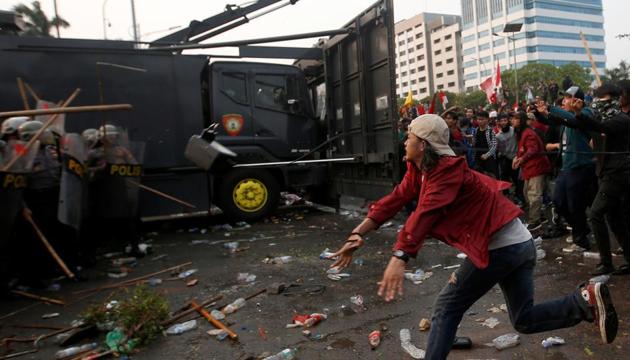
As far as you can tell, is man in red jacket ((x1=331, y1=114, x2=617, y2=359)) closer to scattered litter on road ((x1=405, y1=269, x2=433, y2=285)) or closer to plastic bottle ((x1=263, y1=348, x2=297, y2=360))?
plastic bottle ((x1=263, y1=348, x2=297, y2=360))

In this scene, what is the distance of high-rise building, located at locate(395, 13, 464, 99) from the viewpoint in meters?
108

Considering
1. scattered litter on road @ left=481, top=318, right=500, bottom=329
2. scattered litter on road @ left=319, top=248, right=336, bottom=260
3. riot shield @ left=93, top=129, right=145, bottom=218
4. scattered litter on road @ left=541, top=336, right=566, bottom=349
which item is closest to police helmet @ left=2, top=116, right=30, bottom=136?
riot shield @ left=93, top=129, right=145, bottom=218

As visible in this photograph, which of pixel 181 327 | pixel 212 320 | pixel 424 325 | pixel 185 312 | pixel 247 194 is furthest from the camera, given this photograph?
pixel 247 194

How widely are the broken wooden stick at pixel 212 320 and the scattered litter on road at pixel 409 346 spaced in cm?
120

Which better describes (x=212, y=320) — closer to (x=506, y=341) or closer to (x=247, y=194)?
(x=506, y=341)

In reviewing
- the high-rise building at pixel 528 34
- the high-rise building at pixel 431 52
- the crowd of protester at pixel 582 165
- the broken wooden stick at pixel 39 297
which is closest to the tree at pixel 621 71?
the crowd of protester at pixel 582 165

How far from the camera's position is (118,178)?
624 cm

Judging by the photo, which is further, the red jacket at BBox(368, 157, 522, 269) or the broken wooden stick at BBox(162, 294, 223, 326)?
the broken wooden stick at BBox(162, 294, 223, 326)

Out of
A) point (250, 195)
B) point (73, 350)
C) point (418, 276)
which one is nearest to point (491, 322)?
point (418, 276)

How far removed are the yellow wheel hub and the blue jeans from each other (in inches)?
243

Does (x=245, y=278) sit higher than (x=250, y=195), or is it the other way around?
(x=250, y=195)

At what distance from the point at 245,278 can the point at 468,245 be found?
328cm

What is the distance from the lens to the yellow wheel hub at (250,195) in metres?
8.47

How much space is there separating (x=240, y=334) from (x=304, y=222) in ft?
16.4
